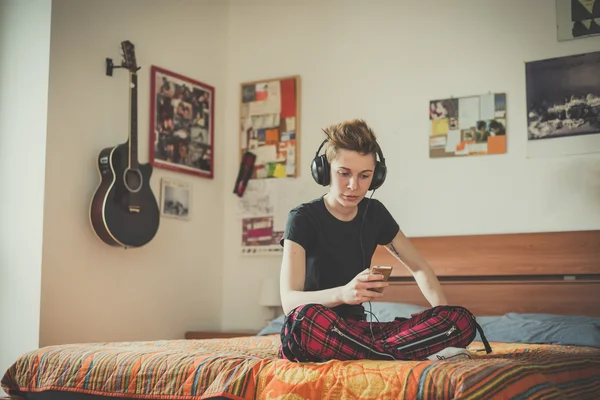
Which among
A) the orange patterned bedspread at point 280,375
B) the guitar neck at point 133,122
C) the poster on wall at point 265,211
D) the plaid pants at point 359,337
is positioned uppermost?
the guitar neck at point 133,122

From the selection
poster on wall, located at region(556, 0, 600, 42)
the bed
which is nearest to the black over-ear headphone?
the bed

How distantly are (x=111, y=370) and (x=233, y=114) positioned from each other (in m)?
2.51

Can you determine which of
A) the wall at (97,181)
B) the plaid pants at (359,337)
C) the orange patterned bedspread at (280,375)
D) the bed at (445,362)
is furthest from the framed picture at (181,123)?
the plaid pants at (359,337)

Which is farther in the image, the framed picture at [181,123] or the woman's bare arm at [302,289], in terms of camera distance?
the framed picture at [181,123]

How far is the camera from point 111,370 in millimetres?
2258

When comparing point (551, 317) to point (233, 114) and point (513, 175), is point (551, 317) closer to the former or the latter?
point (513, 175)

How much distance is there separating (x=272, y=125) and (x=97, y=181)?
120 cm

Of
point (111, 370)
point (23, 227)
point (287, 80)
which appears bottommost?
point (111, 370)

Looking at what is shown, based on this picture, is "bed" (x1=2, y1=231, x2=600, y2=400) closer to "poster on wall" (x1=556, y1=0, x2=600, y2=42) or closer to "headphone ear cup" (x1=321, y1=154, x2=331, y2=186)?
"headphone ear cup" (x1=321, y1=154, x2=331, y2=186)

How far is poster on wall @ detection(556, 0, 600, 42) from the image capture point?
138 inches

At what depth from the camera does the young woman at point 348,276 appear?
1.94m

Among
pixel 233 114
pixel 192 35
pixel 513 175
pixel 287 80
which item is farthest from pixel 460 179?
pixel 192 35

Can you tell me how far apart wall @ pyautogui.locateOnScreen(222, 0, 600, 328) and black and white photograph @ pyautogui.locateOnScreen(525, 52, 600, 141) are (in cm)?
5

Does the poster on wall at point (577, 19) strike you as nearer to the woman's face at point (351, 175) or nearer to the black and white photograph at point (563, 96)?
the black and white photograph at point (563, 96)
